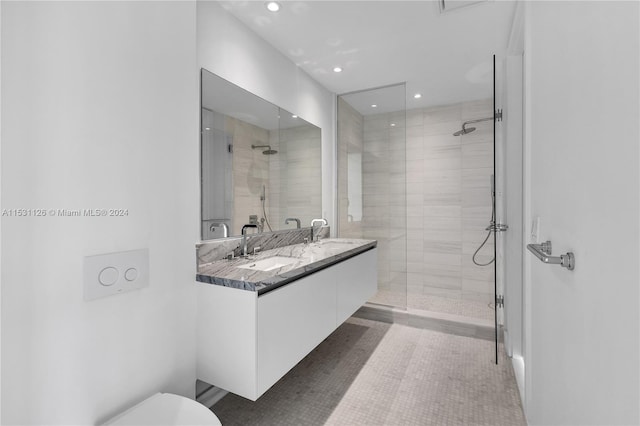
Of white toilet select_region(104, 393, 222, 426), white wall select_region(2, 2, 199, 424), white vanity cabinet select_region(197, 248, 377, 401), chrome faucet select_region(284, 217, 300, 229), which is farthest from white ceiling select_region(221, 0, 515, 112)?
white toilet select_region(104, 393, 222, 426)

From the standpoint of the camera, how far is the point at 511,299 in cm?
218

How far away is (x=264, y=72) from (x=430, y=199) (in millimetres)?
2474

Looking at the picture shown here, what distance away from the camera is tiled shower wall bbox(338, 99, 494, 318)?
3285mm

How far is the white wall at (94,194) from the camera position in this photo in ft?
3.01

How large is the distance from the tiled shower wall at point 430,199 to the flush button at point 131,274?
2381mm

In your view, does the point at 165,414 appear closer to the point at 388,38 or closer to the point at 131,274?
the point at 131,274

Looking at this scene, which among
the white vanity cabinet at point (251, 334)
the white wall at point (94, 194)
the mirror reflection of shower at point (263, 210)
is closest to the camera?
the white wall at point (94, 194)

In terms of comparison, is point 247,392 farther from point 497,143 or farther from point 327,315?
point 497,143

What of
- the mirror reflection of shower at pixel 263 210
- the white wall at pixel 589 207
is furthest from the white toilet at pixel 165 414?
the mirror reflection of shower at pixel 263 210

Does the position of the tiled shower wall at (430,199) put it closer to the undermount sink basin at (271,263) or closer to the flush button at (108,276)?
the undermount sink basin at (271,263)

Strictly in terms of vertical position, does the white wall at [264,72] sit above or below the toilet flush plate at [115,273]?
above

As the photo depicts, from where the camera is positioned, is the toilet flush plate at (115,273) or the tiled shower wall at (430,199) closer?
the toilet flush plate at (115,273)

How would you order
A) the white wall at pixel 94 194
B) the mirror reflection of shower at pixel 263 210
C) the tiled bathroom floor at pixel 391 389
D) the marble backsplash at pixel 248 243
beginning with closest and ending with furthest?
the white wall at pixel 94 194 → the tiled bathroom floor at pixel 391 389 → the marble backsplash at pixel 248 243 → the mirror reflection of shower at pixel 263 210

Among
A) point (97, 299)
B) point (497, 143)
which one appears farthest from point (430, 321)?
point (97, 299)
